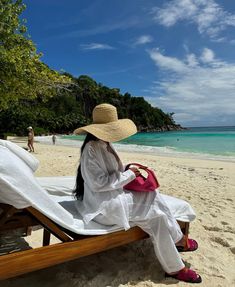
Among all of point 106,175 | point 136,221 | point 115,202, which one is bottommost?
point 136,221

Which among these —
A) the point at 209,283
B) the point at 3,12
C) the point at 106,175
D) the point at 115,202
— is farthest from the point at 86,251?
the point at 3,12

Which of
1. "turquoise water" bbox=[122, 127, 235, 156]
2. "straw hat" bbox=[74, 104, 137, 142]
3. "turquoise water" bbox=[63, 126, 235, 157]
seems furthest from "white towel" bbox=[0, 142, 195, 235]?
"turquoise water" bbox=[122, 127, 235, 156]

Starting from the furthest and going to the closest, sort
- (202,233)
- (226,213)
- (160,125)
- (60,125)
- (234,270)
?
(160,125) → (60,125) → (226,213) → (202,233) → (234,270)

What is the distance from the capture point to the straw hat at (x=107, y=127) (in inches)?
118

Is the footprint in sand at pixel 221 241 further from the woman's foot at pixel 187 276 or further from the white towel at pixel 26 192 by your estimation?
the white towel at pixel 26 192

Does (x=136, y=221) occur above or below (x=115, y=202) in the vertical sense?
below

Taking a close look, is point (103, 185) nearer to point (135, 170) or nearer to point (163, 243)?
point (135, 170)

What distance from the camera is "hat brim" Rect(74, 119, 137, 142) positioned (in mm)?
2986

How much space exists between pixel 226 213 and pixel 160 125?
112m

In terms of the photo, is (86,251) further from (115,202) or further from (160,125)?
(160,125)

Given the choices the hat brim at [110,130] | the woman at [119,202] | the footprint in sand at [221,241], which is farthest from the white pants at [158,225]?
the footprint in sand at [221,241]

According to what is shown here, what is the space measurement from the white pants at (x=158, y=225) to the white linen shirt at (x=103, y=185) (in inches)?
4.3

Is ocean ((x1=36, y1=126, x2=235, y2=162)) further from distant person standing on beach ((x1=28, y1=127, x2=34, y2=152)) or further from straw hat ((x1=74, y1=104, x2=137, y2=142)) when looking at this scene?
straw hat ((x1=74, y1=104, x2=137, y2=142))

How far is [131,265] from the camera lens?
3.28 meters
